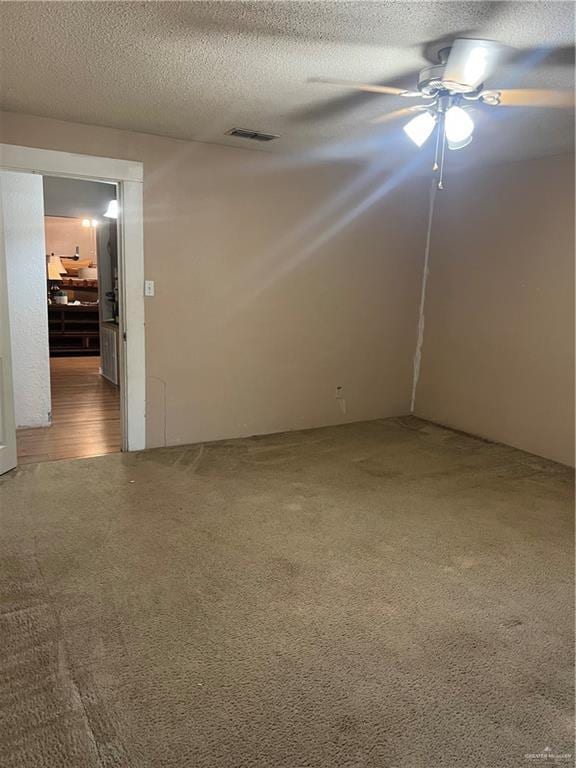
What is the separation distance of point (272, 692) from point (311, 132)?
10.7 ft

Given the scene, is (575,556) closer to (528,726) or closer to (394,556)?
(394,556)

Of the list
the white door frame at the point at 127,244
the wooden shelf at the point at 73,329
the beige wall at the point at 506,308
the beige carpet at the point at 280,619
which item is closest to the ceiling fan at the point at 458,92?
the beige wall at the point at 506,308

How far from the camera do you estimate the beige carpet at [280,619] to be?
63.3 inches

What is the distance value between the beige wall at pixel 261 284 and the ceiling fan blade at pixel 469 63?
208 cm

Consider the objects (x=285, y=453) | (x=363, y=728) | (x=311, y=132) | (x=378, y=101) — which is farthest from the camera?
(x=285, y=453)

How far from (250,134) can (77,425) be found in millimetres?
2901

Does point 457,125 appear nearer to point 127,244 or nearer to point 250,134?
point 250,134

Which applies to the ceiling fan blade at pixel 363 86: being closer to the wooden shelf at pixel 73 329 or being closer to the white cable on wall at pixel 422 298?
the white cable on wall at pixel 422 298

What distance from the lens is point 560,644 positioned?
2.06 meters

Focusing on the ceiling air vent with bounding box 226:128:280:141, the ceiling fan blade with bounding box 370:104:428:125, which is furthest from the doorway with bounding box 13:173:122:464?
the ceiling fan blade with bounding box 370:104:428:125

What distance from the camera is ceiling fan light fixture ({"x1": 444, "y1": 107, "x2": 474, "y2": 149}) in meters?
2.53

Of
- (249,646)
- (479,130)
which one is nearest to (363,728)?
(249,646)

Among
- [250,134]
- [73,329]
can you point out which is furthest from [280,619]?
[73,329]

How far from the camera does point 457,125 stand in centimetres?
256
